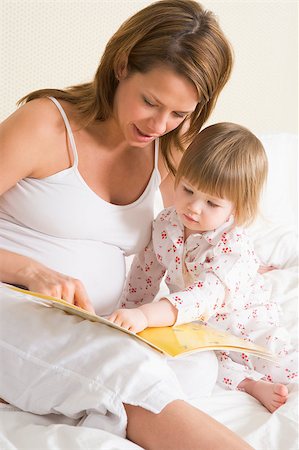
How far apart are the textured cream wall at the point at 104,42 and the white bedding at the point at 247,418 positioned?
841 millimetres

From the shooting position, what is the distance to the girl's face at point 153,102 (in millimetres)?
1414

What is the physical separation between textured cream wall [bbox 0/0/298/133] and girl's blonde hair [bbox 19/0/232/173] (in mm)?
861

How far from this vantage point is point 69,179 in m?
1.50

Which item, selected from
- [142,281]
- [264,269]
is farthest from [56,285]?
[264,269]

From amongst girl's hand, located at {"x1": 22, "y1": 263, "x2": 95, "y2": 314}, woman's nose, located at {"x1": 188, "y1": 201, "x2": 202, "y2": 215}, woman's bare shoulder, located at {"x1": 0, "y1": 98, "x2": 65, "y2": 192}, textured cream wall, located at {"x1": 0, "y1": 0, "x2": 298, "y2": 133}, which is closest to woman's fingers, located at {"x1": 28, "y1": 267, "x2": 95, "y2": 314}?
girl's hand, located at {"x1": 22, "y1": 263, "x2": 95, "y2": 314}

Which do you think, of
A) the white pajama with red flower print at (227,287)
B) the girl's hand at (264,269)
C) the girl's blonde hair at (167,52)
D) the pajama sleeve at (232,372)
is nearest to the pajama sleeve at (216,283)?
the white pajama with red flower print at (227,287)

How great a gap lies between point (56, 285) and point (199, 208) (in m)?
0.41

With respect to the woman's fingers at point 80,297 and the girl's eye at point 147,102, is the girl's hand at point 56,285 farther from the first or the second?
the girl's eye at point 147,102

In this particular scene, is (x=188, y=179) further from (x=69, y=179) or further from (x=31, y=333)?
(x=31, y=333)

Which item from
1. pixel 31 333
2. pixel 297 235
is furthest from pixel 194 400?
pixel 297 235

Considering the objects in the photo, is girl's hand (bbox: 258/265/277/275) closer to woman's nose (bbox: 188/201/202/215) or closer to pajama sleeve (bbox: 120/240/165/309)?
pajama sleeve (bbox: 120/240/165/309)

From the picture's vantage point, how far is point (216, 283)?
1515 mm

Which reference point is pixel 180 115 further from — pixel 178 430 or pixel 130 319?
pixel 178 430

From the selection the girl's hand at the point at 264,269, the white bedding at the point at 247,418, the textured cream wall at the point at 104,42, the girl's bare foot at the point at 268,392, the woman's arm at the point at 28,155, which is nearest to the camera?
the white bedding at the point at 247,418
